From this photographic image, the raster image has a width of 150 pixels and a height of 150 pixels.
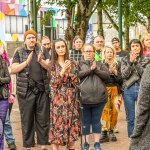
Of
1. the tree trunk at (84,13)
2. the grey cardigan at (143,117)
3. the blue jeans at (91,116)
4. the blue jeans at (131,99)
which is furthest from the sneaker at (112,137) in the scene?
the tree trunk at (84,13)

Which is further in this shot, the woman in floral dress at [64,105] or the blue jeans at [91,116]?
the blue jeans at [91,116]

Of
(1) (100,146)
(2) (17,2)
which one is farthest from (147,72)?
(2) (17,2)


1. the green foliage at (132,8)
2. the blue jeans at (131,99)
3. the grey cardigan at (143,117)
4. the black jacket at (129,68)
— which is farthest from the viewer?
the green foliage at (132,8)

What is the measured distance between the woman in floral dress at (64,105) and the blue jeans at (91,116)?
0.68m

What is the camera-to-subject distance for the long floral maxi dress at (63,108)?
25.3ft

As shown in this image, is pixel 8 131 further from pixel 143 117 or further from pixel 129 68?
pixel 143 117

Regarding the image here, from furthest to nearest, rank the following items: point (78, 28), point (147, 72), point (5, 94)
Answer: point (78, 28)
point (5, 94)
point (147, 72)

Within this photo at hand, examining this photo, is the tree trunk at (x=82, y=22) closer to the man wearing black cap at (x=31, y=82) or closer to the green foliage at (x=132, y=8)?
the man wearing black cap at (x=31, y=82)

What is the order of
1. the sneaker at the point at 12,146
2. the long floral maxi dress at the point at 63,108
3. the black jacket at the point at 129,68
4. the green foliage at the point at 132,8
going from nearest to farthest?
1. the long floral maxi dress at the point at 63,108
2. the black jacket at the point at 129,68
3. the sneaker at the point at 12,146
4. the green foliage at the point at 132,8

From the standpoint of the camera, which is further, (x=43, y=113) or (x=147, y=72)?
(x=43, y=113)

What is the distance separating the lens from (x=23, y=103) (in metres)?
8.46

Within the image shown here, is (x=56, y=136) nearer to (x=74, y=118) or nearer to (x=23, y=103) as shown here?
(x=74, y=118)

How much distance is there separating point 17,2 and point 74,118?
67.9m

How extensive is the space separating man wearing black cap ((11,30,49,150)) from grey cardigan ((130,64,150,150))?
4.32 meters
